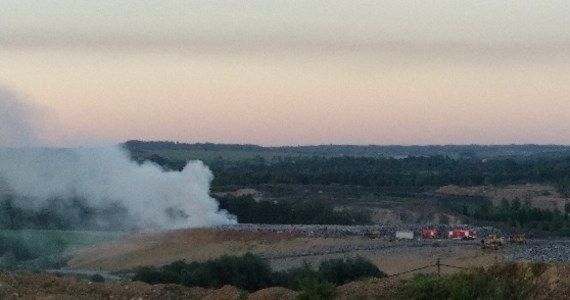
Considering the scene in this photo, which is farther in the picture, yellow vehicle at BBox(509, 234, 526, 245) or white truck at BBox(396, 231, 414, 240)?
white truck at BBox(396, 231, 414, 240)

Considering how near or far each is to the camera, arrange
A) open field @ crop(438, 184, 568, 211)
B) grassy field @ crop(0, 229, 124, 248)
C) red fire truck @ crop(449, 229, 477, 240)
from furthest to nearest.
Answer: open field @ crop(438, 184, 568, 211) < grassy field @ crop(0, 229, 124, 248) < red fire truck @ crop(449, 229, 477, 240)

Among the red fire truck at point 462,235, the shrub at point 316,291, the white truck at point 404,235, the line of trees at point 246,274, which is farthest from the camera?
the white truck at point 404,235

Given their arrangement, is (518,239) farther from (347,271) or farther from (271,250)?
(347,271)

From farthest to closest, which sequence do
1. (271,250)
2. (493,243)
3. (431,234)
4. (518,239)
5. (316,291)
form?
(431,234), (271,250), (518,239), (493,243), (316,291)

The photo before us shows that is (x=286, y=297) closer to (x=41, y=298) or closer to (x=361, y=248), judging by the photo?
(x=41, y=298)

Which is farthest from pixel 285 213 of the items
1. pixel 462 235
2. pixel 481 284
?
pixel 481 284

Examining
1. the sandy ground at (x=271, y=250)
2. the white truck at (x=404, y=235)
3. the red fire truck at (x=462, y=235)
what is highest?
the red fire truck at (x=462, y=235)

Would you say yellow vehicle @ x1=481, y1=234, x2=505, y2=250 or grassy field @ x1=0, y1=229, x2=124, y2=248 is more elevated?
yellow vehicle @ x1=481, y1=234, x2=505, y2=250

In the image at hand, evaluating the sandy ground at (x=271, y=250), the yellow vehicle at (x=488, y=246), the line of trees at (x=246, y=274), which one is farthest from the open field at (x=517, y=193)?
the line of trees at (x=246, y=274)

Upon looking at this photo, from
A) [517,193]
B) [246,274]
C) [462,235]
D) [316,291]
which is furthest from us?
[517,193]

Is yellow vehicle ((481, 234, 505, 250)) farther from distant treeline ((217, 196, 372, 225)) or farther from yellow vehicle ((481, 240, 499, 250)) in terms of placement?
distant treeline ((217, 196, 372, 225))

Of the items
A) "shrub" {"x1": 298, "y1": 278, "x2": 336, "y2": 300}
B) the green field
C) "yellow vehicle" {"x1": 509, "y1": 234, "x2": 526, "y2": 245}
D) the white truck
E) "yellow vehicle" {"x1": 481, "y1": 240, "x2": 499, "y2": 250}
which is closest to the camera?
"shrub" {"x1": 298, "y1": 278, "x2": 336, "y2": 300}

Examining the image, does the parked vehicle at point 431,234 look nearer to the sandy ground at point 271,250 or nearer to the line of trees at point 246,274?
the sandy ground at point 271,250

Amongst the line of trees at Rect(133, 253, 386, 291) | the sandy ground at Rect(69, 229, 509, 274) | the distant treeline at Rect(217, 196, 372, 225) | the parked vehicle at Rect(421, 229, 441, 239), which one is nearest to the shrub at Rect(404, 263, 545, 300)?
the line of trees at Rect(133, 253, 386, 291)
